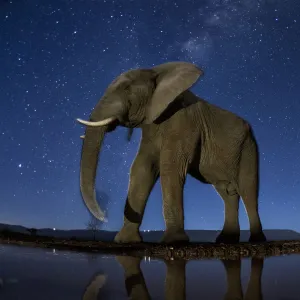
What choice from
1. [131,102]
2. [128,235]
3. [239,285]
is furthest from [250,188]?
[239,285]

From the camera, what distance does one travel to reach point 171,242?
8.46 meters

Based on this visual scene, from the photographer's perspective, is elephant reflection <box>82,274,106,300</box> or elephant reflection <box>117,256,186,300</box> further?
elephant reflection <box>117,256,186,300</box>

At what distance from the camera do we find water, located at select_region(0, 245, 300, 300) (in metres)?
2.82

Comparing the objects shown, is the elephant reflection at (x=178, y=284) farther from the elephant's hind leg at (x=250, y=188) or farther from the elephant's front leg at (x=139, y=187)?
the elephant's hind leg at (x=250, y=188)

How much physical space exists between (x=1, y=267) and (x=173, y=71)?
6.99 meters

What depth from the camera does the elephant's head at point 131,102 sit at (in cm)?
886

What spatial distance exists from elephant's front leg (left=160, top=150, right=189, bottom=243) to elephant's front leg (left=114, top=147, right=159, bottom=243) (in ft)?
2.92

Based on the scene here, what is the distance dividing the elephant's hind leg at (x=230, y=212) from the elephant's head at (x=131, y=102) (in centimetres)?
322

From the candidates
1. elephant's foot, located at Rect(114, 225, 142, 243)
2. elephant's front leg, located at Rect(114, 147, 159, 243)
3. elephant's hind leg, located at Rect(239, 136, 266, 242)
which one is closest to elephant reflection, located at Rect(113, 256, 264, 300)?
elephant's foot, located at Rect(114, 225, 142, 243)

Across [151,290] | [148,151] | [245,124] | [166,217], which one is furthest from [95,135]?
[151,290]

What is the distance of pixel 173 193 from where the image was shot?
884 cm

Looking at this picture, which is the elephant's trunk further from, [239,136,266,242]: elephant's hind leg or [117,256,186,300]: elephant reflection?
[239,136,266,242]: elephant's hind leg

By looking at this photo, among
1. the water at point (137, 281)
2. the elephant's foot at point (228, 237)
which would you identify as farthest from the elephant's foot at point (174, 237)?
the water at point (137, 281)

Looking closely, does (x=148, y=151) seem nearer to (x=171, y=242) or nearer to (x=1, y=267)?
(x=171, y=242)
